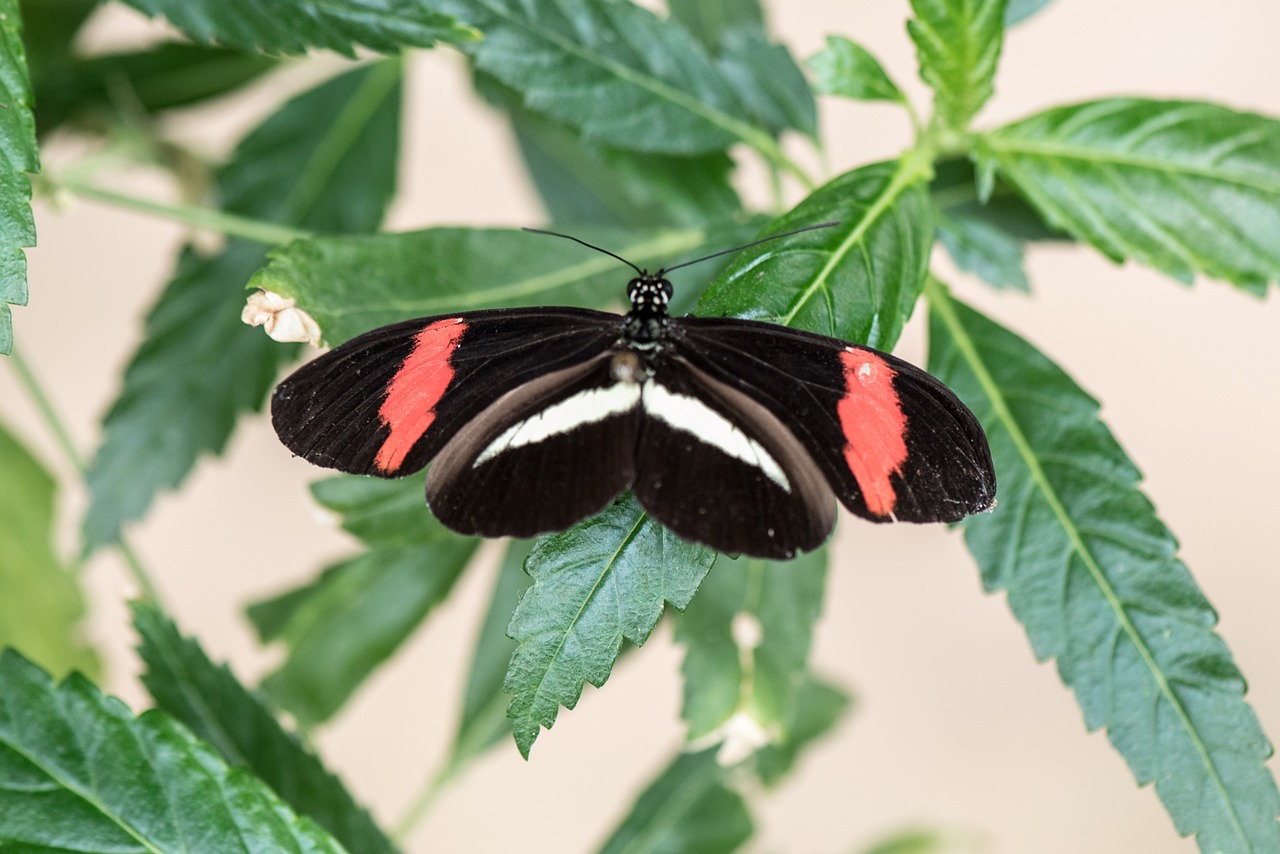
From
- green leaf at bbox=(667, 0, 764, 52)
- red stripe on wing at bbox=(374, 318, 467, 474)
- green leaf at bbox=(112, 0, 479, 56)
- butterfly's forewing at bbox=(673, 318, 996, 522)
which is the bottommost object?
butterfly's forewing at bbox=(673, 318, 996, 522)

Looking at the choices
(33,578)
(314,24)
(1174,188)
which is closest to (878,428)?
(1174,188)

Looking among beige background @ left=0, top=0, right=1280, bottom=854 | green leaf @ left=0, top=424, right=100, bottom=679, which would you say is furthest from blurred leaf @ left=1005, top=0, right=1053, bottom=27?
beige background @ left=0, top=0, right=1280, bottom=854

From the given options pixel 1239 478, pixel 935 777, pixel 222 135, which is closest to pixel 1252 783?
pixel 935 777

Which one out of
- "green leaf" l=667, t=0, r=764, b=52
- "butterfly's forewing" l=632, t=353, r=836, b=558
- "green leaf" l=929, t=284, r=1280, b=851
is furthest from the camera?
"green leaf" l=667, t=0, r=764, b=52

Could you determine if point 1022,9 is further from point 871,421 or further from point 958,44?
point 871,421

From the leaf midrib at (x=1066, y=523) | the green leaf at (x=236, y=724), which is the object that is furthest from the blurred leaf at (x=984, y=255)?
the green leaf at (x=236, y=724)

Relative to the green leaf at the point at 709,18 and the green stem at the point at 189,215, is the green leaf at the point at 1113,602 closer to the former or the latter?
the green leaf at the point at 709,18

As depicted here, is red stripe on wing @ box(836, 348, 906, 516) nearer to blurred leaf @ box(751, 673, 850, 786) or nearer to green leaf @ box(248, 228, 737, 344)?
green leaf @ box(248, 228, 737, 344)
